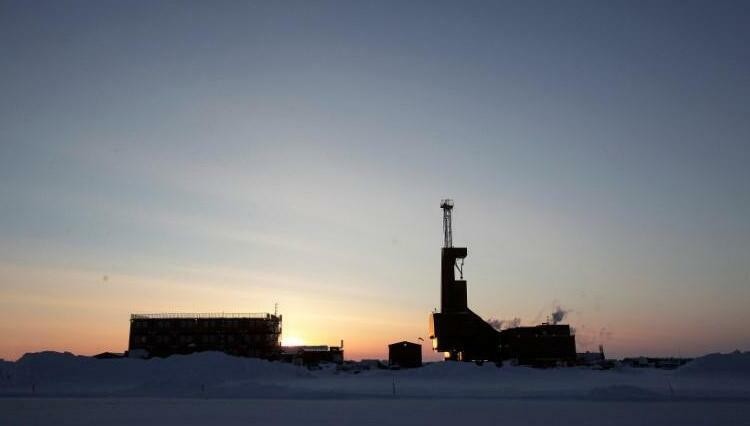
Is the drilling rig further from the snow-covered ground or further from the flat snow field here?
the flat snow field

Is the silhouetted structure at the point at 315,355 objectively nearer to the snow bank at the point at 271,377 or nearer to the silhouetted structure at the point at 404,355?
the silhouetted structure at the point at 404,355

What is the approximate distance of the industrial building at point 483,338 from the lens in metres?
85.6

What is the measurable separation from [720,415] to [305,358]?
91980mm

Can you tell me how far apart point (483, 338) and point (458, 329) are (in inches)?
154

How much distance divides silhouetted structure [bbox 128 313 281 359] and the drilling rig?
32.8m

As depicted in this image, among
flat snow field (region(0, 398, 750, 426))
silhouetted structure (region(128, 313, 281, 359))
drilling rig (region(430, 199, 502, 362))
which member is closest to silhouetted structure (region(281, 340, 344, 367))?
silhouetted structure (region(128, 313, 281, 359))

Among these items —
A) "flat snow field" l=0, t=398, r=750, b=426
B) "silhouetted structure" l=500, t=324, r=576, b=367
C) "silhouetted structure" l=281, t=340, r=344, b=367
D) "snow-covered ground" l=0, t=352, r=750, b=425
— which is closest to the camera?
"flat snow field" l=0, t=398, r=750, b=426

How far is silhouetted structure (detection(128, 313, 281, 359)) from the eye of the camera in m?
106

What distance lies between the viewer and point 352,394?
45.1 m

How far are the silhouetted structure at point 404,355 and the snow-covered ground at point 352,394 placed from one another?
14099 millimetres

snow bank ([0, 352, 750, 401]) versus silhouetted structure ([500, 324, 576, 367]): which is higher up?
silhouetted structure ([500, 324, 576, 367])

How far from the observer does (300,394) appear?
46.0 meters

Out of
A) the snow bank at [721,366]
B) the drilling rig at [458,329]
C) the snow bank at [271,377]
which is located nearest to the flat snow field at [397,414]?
the snow bank at [271,377]

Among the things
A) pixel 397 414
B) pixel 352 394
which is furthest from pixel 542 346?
pixel 397 414
